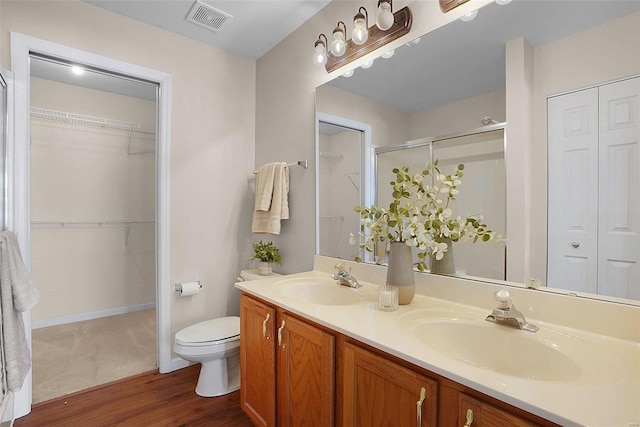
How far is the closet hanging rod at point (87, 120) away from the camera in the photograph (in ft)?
8.02

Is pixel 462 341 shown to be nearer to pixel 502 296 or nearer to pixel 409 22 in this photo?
pixel 502 296

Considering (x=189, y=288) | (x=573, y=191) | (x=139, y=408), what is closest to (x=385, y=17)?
(x=573, y=191)

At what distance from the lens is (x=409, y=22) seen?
149cm

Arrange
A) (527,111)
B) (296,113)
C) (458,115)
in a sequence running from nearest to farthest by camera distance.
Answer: (527,111), (458,115), (296,113)

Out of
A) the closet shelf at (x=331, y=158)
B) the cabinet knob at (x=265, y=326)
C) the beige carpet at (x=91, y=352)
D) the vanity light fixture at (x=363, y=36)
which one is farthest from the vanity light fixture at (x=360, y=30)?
the beige carpet at (x=91, y=352)

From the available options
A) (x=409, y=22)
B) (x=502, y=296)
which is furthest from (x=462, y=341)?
(x=409, y=22)

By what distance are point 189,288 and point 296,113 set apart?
1.55 meters

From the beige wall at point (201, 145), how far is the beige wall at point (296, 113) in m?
0.26

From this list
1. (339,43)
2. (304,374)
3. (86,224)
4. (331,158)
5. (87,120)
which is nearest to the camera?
(304,374)

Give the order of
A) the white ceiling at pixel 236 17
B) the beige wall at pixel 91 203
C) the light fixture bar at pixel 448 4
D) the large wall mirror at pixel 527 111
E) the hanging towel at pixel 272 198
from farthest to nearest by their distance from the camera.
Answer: the beige wall at pixel 91 203, the hanging towel at pixel 272 198, the white ceiling at pixel 236 17, the light fixture bar at pixel 448 4, the large wall mirror at pixel 527 111

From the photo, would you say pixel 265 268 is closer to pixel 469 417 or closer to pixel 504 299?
pixel 504 299

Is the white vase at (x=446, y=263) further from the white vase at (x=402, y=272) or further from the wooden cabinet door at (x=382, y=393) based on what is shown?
the wooden cabinet door at (x=382, y=393)

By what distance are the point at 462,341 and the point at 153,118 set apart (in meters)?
2.66

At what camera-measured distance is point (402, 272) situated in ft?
4.15
